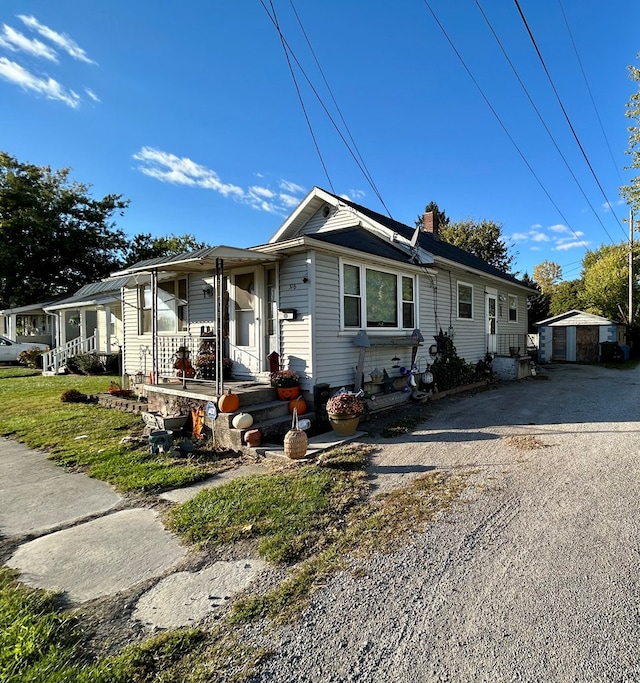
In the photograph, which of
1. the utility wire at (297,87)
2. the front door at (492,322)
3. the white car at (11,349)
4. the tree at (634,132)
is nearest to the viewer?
the utility wire at (297,87)

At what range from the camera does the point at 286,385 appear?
6945mm

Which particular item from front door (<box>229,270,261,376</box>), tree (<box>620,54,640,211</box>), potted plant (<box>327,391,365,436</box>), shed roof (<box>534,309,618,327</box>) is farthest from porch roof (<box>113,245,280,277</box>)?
shed roof (<box>534,309,618,327</box>)

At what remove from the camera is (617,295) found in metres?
28.8

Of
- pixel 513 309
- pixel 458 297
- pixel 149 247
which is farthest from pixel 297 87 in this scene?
pixel 149 247

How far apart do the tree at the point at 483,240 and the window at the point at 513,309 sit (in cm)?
1737

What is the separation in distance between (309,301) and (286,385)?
5.14 feet

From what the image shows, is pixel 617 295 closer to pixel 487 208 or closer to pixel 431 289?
pixel 487 208

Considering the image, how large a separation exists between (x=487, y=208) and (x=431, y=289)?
24.1 metres

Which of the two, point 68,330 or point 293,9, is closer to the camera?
point 293,9

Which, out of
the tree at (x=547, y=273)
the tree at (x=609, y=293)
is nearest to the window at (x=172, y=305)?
the tree at (x=609, y=293)

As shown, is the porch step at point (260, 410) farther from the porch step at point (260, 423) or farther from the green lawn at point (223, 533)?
the green lawn at point (223, 533)

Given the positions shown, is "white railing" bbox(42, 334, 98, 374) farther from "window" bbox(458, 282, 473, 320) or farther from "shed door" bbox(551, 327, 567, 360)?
"shed door" bbox(551, 327, 567, 360)

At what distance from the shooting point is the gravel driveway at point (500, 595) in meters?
1.94

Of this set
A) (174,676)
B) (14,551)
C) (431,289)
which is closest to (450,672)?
(174,676)
